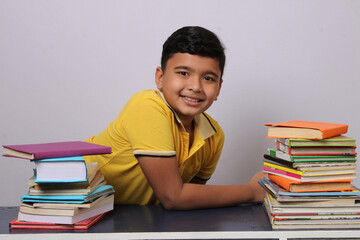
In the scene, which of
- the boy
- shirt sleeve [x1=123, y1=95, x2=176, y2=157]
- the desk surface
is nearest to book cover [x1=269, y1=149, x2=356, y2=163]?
the desk surface

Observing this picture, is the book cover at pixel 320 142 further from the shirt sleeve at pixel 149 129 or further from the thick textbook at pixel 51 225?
the thick textbook at pixel 51 225

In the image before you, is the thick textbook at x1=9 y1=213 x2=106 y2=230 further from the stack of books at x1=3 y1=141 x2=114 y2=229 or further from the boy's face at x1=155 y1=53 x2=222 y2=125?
the boy's face at x1=155 y1=53 x2=222 y2=125

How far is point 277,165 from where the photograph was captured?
114 centimetres

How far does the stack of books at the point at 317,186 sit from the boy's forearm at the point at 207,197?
0.74 feet

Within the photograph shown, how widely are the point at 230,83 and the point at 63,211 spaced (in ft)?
5.06

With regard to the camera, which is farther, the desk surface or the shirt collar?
the shirt collar

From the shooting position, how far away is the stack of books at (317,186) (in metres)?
1.06

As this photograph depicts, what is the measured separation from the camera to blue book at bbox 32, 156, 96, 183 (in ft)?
3.45

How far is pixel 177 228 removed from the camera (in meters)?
1.05

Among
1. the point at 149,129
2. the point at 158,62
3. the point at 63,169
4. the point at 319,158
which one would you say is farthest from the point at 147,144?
the point at 158,62

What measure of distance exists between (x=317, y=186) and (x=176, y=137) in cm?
58

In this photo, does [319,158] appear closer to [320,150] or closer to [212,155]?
[320,150]

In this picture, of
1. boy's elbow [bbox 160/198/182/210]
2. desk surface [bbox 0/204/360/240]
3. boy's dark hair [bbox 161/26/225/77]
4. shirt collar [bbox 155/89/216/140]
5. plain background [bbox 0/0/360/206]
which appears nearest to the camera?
desk surface [bbox 0/204/360/240]

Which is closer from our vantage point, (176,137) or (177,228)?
(177,228)
